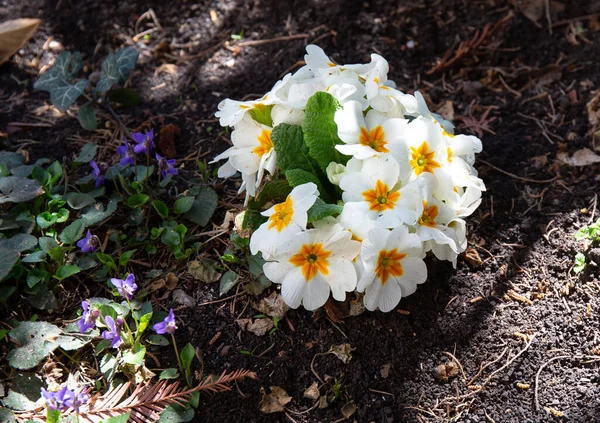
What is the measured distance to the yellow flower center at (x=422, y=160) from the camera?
2.06 meters

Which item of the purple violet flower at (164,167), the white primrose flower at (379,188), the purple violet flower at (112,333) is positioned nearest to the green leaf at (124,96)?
the purple violet flower at (164,167)

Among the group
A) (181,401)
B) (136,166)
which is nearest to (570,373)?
(181,401)

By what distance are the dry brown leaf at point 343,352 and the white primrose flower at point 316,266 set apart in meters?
0.26

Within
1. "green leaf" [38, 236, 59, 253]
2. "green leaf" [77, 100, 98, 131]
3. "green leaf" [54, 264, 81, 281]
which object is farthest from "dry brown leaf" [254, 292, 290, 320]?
"green leaf" [77, 100, 98, 131]

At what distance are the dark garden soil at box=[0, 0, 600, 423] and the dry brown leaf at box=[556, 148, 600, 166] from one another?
0.02 meters

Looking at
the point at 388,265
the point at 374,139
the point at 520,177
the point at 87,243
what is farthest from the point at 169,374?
the point at 520,177

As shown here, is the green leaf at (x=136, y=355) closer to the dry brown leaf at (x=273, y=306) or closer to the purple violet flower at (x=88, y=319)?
the purple violet flower at (x=88, y=319)

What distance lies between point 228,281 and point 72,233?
60cm

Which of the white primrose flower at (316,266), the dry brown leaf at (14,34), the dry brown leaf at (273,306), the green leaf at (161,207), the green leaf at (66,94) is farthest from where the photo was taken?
the dry brown leaf at (14,34)

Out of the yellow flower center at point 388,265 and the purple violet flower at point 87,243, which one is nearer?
the yellow flower center at point 388,265

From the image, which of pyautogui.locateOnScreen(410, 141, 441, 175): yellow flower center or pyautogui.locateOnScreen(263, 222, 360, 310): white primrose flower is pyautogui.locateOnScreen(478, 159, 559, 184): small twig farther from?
pyautogui.locateOnScreen(263, 222, 360, 310): white primrose flower

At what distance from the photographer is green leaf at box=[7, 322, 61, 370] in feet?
6.88

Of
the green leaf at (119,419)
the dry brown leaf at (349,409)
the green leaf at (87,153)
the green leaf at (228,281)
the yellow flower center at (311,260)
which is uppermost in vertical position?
the yellow flower center at (311,260)

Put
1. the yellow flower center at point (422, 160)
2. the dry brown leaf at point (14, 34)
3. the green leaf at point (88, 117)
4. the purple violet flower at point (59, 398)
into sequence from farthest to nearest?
the dry brown leaf at point (14, 34) < the green leaf at point (88, 117) < the yellow flower center at point (422, 160) < the purple violet flower at point (59, 398)
